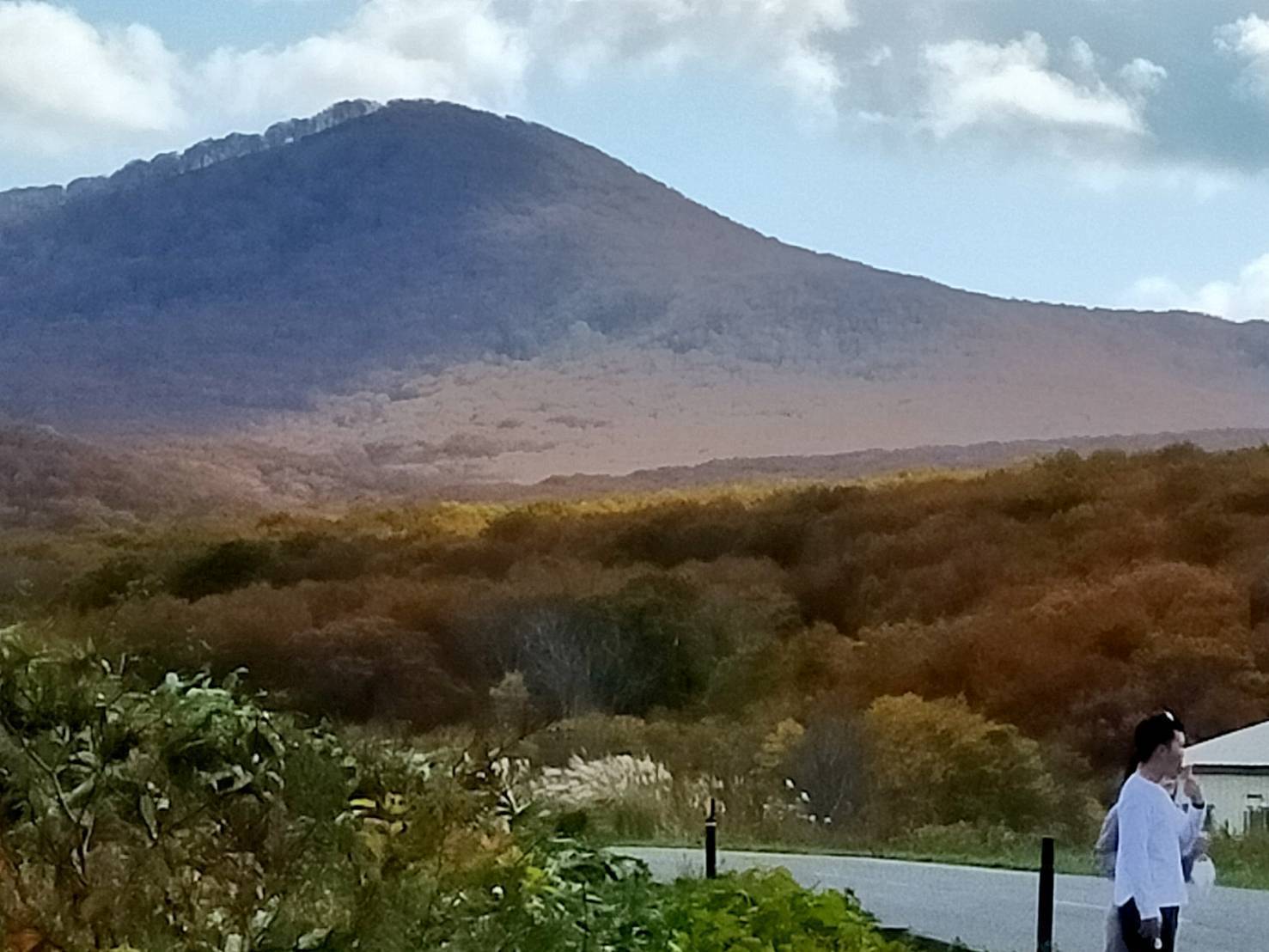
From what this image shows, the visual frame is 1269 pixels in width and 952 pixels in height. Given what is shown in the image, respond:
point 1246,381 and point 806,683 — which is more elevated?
point 1246,381

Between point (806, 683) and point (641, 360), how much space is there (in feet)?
6.84

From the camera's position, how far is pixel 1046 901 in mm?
6859

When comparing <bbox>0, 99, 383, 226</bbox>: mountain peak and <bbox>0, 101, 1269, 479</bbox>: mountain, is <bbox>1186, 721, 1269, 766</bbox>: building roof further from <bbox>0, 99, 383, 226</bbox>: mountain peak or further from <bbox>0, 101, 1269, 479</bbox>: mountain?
<bbox>0, 99, 383, 226</bbox>: mountain peak

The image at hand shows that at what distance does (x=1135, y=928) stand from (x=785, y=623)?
560 centimetres

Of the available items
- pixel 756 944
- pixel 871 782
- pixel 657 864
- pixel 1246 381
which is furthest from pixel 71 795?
pixel 1246 381

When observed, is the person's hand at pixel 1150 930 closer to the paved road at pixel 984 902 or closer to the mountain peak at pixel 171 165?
Answer: the paved road at pixel 984 902

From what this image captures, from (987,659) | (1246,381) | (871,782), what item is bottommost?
(871,782)

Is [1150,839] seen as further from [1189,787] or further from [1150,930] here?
[1189,787]

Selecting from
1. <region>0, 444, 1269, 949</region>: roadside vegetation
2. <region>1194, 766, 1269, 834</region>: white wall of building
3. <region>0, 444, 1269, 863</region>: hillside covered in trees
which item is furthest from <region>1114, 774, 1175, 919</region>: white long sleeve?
<region>1194, 766, 1269, 834</region>: white wall of building

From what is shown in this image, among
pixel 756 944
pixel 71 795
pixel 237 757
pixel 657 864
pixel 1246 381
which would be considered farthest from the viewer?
pixel 1246 381

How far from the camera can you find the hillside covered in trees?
969cm

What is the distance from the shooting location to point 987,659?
9.96m

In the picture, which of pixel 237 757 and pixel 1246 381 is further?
pixel 1246 381

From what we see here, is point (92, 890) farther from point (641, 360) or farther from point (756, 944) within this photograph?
point (641, 360)
